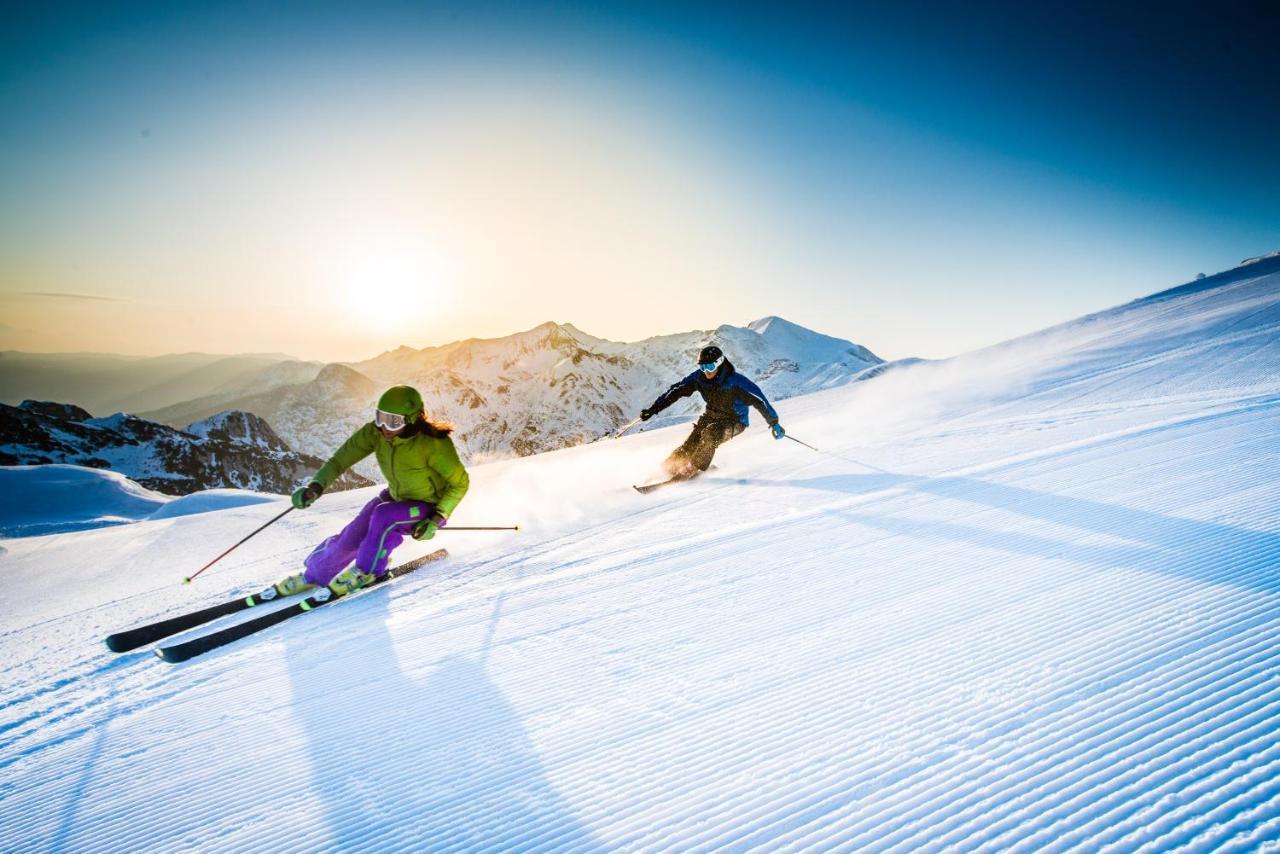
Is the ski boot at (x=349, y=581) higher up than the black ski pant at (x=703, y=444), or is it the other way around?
the black ski pant at (x=703, y=444)

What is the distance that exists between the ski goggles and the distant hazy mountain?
9056 cm

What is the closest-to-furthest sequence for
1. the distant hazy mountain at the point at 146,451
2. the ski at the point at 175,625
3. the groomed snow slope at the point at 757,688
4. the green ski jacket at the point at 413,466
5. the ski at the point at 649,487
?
the groomed snow slope at the point at 757,688 → the ski at the point at 175,625 → the green ski jacket at the point at 413,466 → the ski at the point at 649,487 → the distant hazy mountain at the point at 146,451

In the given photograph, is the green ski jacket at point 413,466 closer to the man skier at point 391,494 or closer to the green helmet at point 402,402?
the man skier at point 391,494

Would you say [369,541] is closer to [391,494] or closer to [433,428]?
[391,494]

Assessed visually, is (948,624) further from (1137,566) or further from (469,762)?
(469,762)

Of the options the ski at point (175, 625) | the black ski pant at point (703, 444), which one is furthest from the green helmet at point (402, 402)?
the black ski pant at point (703, 444)

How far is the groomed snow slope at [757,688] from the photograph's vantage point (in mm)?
1675

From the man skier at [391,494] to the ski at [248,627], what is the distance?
5.1 inches

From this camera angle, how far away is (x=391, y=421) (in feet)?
14.8

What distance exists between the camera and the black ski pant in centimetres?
793

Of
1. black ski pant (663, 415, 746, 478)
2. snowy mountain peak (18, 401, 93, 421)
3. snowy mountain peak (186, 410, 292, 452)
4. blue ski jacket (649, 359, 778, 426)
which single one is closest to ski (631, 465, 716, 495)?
black ski pant (663, 415, 746, 478)

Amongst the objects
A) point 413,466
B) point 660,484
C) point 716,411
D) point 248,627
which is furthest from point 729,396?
point 248,627

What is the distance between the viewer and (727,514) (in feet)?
17.6

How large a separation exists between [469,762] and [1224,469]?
6.04 m
